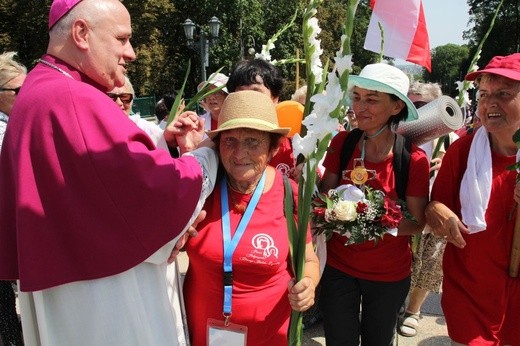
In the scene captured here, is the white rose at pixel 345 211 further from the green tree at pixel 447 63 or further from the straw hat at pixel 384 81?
the green tree at pixel 447 63

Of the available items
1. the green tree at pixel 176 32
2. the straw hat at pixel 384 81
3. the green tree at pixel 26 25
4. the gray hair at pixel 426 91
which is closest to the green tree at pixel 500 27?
the green tree at pixel 176 32

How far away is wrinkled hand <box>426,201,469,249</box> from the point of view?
220 centimetres

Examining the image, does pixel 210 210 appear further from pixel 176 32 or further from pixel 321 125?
pixel 176 32

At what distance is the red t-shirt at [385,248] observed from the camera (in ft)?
7.93

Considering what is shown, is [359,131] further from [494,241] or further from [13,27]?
[13,27]

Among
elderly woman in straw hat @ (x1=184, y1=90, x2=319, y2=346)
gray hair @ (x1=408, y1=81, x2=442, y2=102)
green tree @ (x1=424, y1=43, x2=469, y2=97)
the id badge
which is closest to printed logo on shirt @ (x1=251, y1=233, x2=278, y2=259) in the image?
elderly woman in straw hat @ (x1=184, y1=90, x2=319, y2=346)

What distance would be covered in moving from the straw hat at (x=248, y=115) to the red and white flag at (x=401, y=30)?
1.56 m

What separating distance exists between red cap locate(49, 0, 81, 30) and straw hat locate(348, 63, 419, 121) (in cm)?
136

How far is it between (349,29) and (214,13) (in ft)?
99.1

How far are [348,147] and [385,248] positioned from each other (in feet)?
1.96

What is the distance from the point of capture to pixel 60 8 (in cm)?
159

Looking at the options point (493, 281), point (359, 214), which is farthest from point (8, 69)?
point (493, 281)

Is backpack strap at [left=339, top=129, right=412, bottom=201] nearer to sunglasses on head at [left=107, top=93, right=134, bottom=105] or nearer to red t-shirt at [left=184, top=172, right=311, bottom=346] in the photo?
red t-shirt at [left=184, top=172, right=311, bottom=346]

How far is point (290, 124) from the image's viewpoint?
2.90 metres
